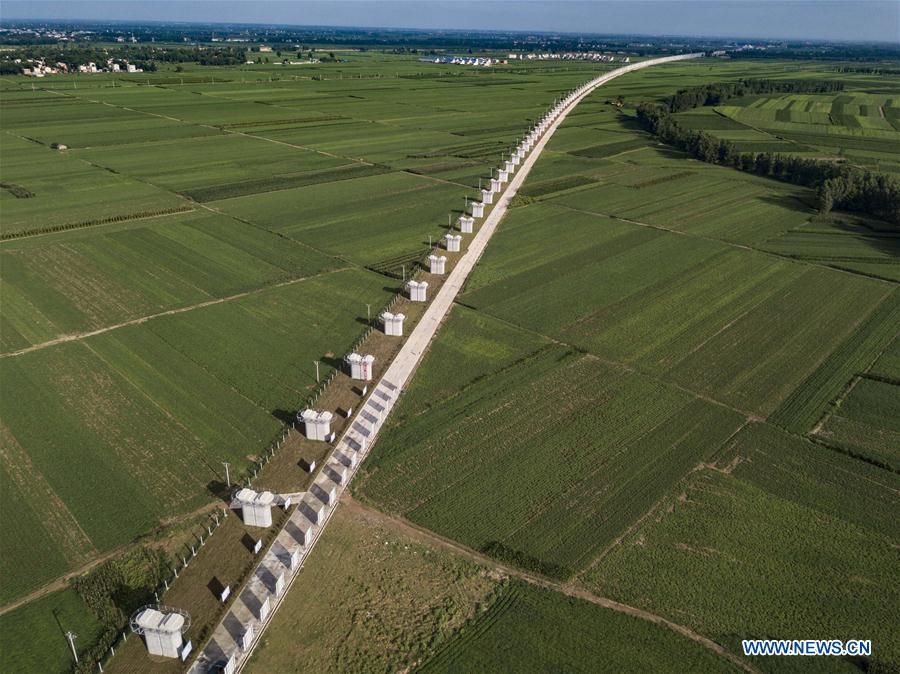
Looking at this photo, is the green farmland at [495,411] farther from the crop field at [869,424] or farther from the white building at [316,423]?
the white building at [316,423]

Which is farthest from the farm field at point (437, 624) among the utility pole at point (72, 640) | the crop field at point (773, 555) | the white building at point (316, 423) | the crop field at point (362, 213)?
the crop field at point (362, 213)

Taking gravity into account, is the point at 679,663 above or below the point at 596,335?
below

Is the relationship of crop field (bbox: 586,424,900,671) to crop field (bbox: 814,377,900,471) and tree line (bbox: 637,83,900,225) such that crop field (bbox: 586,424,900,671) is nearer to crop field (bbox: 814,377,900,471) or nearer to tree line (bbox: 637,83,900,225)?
crop field (bbox: 814,377,900,471)

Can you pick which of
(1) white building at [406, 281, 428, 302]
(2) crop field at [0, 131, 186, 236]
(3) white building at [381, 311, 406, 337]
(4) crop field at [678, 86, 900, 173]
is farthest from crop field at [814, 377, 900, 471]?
(4) crop field at [678, 86, 900, 173]

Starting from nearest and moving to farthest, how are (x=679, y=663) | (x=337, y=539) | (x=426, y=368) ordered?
(x=679, y=663)
(x=337, y=539)
(x=426, y=368)

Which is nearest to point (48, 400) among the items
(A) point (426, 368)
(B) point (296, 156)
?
(A) point (426, 368)

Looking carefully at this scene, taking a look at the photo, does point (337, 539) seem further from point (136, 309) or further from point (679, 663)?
point (136, 309)
